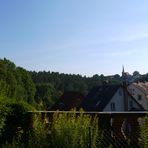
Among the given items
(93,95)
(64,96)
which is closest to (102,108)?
(93,95)

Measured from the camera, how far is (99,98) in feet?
202

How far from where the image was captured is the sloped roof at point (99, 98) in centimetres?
5978

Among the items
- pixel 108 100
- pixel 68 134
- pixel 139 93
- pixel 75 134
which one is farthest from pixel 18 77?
pixel 75 134

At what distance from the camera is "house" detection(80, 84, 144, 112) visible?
196 ft

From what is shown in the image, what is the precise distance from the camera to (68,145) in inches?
297

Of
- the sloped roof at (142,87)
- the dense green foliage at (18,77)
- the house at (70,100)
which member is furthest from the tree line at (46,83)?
the sloped roof at (142,87)

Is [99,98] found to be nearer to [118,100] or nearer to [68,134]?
[118,100]

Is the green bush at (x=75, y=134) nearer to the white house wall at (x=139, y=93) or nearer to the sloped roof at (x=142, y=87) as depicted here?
the white house wall at (x=139, y=93)

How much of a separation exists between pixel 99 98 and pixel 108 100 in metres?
1.90

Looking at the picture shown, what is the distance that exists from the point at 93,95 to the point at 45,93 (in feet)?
172

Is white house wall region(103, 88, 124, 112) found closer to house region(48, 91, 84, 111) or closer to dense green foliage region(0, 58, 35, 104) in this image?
house region(48, 91, 84, 111)

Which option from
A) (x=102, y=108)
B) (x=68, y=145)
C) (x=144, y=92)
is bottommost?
(x=68, y=145)

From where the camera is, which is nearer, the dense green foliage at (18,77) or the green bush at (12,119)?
the green bush at (12,119)

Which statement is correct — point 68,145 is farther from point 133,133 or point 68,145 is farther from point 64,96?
point 64,96
